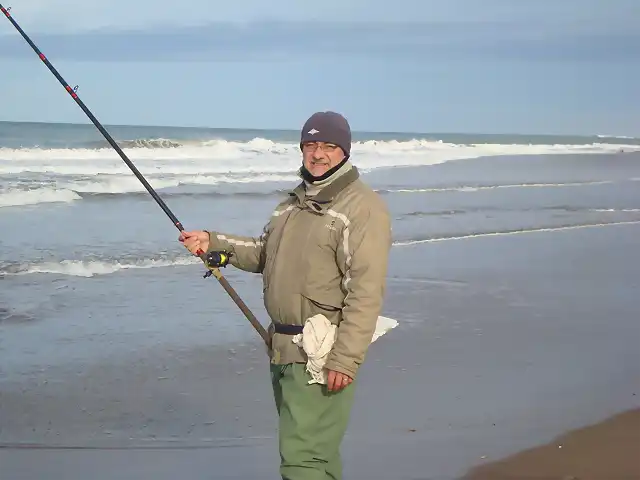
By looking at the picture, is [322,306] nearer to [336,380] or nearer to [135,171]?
[336,380]

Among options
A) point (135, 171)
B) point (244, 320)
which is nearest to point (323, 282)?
point (135, 171)

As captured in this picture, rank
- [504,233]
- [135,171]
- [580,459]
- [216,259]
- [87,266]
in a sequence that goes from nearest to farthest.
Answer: [216,259], [135,171], [580,459], [87,266], [504,233]

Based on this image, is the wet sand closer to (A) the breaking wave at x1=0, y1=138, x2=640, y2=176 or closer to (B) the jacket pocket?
(B) the jacket pocket

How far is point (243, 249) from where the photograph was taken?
3.26 m

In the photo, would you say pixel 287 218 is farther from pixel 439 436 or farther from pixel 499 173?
pixel 499 173

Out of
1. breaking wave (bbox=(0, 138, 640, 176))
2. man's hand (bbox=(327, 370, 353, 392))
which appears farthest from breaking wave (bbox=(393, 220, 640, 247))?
breaking wave (bbox=(0, 138, 640, 176))

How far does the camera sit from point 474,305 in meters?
7.39

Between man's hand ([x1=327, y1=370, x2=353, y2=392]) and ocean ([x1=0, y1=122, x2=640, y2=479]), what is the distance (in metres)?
1.32

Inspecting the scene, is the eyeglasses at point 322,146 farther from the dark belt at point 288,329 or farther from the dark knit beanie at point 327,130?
the dark belt at point 288,329

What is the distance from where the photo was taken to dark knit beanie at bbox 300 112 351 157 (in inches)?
114

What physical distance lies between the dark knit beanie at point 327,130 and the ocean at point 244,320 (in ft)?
5.84

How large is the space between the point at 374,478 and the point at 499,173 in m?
22.7

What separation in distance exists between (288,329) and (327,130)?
68 cm

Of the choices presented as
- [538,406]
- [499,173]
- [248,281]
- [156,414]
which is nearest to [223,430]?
[156,414]
